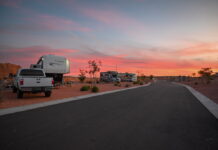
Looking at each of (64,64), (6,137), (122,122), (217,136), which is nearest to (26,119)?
(6,137)

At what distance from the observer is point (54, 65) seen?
18.1 meters

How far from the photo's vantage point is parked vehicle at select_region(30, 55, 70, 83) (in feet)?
56.7

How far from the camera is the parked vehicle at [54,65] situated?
1728cm

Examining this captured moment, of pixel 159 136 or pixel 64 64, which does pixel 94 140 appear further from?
pixel 64 64

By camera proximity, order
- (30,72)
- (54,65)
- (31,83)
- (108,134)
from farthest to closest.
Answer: (54,65) → (30,72) → (31,83) → (108,134)

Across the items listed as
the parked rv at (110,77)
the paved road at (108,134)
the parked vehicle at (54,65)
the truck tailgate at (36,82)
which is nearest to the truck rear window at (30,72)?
the truck tailgate at (36,82)

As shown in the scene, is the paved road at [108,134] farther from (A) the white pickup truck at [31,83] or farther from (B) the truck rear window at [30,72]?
(B) the truck rear window at [30,72]

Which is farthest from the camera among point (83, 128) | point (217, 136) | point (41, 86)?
point (41, 86)

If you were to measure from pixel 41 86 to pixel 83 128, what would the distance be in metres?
7.19

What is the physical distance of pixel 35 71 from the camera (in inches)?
452

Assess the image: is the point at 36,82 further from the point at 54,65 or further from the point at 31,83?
the point at 54,65

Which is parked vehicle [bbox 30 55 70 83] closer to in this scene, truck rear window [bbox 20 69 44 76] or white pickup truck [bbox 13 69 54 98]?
truck rear window [bbox 20 69 44 76]

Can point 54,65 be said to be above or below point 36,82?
above

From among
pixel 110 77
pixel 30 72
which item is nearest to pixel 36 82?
pixel 30 72
